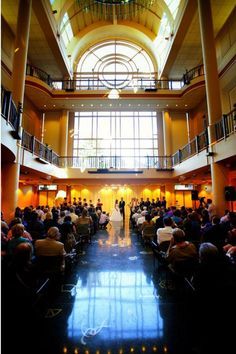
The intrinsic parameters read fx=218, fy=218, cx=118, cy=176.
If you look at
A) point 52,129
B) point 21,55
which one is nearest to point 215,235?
point 21,55

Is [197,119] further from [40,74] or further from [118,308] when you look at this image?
[118,308]

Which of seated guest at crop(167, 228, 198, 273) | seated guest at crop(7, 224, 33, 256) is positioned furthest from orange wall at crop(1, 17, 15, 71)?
seated guest at crop(167, 228, 198, 273)

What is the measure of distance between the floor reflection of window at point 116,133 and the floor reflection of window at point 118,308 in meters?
15.2

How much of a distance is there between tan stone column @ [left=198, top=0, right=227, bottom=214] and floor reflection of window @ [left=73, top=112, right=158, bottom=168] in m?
10.1

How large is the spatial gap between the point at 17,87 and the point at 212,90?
306 inches

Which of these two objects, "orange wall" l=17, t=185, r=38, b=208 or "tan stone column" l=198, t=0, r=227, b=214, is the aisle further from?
"orange wall" l=17, t=185, r=38, b=208

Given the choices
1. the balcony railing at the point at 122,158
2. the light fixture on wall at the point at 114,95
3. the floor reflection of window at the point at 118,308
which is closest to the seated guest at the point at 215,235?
the floor reflection of window at the point at 118,308

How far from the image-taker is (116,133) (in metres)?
19.3

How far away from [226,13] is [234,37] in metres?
1.77

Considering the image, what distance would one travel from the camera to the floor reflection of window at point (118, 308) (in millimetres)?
2678

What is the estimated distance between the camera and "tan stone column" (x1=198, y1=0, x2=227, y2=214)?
7.87 metres

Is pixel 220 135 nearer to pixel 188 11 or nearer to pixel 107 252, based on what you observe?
pixel 107 252

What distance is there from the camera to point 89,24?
61.7 feet

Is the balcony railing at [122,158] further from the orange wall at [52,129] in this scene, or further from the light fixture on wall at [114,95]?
the light fixture on wall at [114,95]
